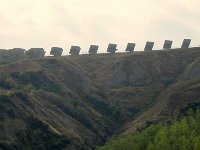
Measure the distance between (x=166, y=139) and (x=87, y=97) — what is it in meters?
68.5

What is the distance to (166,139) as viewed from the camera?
332ft

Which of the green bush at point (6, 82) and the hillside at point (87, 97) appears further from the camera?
the green bush at point (6, 82)

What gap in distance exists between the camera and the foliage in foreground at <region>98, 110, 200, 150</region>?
9825 cm

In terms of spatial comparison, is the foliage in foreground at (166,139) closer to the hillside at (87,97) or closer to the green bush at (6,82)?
the hillside at (87,97)

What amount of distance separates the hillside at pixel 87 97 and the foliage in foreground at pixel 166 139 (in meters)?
16.5

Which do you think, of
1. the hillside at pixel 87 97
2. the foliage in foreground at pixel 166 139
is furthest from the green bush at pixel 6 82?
the foliage in foreground at pixel 166 139

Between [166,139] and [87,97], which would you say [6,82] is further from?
→ [166,139]

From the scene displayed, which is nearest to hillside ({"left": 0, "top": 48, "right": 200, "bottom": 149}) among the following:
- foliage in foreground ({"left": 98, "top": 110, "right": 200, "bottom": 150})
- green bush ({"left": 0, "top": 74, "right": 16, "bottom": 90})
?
green bush ({"left": 0, "top": 74, "right": 16, "bottom": 90})

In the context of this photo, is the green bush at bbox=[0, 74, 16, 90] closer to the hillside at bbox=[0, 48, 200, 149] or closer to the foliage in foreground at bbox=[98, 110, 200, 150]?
the hillside at bbox=[0, 48, 200, 149]

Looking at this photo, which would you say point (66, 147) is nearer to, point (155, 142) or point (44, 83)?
point (155, 142)

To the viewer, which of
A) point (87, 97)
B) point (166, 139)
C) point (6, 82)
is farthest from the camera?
point (87, 97)

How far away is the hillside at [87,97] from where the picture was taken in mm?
119000

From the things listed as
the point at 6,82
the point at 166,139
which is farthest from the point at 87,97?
the point at 166,139

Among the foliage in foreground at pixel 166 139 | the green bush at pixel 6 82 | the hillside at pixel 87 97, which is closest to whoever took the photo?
the foliage in foreground at pixel 166 139
